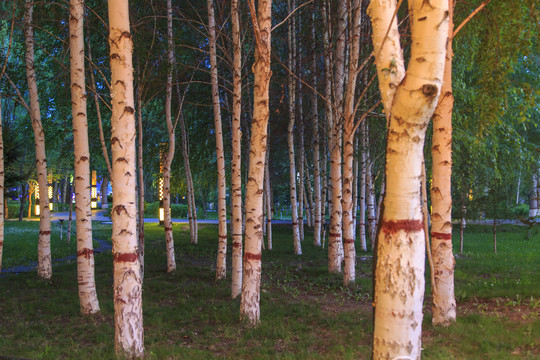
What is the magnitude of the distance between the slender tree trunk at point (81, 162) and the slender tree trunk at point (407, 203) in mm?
6682

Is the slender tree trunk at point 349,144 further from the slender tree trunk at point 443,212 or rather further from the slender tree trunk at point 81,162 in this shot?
the slender tree trunk at point 81,162

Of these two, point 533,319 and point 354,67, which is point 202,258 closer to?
point 354,67

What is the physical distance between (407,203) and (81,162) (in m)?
7.07

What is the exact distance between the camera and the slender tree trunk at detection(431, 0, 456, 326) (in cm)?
635

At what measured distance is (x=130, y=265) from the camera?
550cm

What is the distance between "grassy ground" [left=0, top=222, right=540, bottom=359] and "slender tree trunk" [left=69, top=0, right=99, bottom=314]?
1.68 ft

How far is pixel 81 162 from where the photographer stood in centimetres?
815

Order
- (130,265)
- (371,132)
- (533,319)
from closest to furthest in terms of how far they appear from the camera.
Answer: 1. (130,265)
2. (533,319)
3. (371,132)

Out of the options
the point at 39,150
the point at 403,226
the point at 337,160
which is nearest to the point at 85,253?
the point at 39,150

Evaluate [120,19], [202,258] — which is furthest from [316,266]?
[120,19]

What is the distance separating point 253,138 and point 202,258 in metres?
9.31

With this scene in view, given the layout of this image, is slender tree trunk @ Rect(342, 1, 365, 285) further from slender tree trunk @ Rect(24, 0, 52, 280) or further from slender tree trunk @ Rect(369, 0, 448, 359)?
slender tree trunk @ Rect(24, 0, 52, 280)

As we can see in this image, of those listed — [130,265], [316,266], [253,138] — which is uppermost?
[253,138]

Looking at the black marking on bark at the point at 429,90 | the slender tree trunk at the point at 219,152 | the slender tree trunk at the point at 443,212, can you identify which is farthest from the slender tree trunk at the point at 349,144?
the black marking on bark at the point at 429,90
